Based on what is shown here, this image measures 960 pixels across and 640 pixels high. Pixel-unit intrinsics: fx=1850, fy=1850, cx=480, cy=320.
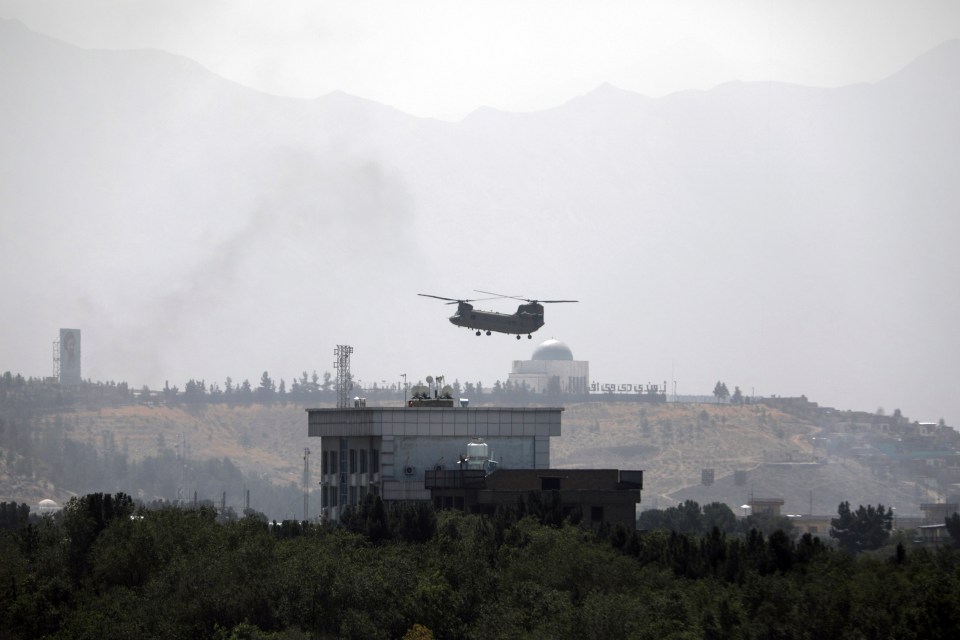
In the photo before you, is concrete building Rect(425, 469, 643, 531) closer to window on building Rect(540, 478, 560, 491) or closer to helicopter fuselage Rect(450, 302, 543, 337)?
window on building Rect(540, 478, 560, 491)

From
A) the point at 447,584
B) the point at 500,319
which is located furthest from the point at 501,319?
the point at 447,584

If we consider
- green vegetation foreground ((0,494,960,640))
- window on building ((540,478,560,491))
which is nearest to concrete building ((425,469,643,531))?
window on building ((540,478,560,491))

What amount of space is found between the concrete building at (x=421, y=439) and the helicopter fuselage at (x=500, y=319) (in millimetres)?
34214

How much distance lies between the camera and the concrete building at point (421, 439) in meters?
144

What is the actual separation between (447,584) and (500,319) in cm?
8806

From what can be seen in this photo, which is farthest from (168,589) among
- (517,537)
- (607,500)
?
(607,500)

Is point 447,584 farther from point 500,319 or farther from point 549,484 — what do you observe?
point 500,319

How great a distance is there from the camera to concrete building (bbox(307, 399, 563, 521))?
472ft

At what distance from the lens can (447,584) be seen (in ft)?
342

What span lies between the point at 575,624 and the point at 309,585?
57.7 ft

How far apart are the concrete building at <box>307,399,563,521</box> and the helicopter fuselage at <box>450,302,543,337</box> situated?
34214 millimetres

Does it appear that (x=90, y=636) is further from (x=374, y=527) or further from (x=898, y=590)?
(x=898, y=590)

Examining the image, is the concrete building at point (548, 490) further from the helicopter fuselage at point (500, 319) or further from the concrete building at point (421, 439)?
the helicopter fuselage at point (500, 319)

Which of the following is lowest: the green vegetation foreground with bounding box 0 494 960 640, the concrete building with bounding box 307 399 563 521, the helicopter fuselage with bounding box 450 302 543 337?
the green vegetation foreground with bounding box 0 494 960 640
